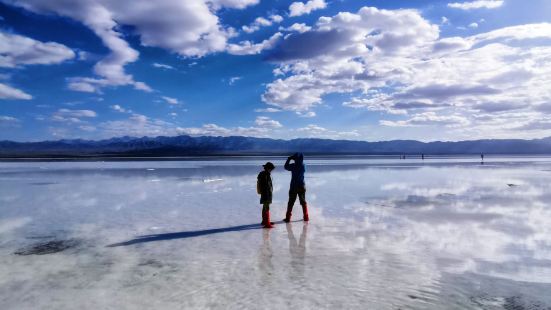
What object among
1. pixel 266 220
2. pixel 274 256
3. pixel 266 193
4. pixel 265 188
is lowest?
pixel 274 256

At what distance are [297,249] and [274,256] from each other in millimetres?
764

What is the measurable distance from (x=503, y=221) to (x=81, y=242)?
11.7 metres

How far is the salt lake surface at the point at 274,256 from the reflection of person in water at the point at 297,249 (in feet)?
0.08

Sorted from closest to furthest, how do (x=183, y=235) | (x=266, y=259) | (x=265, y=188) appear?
(x=266, y=259) → (x=183, y=235) → (x=265, y=188)

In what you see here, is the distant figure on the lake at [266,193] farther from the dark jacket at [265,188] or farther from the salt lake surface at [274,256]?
the salt lake surface at [274,256]

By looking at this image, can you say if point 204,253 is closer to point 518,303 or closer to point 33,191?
point 518,303

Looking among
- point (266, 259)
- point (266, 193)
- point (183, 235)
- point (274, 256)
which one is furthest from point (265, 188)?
point (266, 259)

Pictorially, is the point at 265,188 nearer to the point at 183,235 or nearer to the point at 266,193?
the point at 266,193

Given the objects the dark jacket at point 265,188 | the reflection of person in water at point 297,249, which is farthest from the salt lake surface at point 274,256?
the dark jacket at point 265,188

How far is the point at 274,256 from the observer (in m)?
8.41

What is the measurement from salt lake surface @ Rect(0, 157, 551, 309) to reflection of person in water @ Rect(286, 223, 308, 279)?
0.02 meters

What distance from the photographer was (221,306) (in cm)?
572

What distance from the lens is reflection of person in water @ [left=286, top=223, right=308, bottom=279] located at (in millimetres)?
7516

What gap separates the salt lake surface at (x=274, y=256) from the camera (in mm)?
6062
